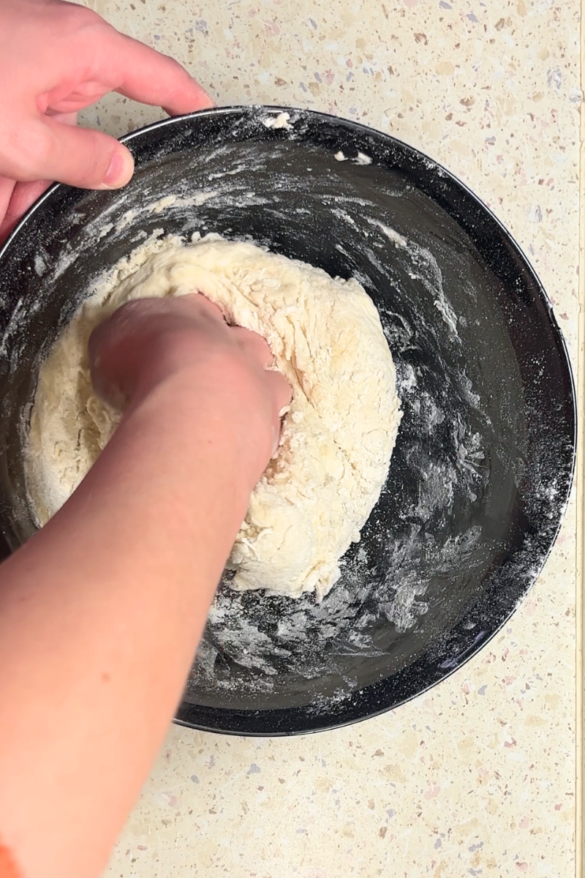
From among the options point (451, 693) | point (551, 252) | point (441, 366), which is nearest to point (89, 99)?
point (441, 366)

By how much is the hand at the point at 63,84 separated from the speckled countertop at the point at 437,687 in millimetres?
181

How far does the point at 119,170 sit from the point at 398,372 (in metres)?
0.39

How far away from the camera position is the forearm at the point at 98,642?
255 millimetres

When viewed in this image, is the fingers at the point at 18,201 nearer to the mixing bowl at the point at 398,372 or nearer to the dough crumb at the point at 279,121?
the mixing bowl at the point at 398,372

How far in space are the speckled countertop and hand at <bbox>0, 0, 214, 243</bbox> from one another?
181mm

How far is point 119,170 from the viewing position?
565mm

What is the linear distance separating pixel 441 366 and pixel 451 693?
16.1 inches

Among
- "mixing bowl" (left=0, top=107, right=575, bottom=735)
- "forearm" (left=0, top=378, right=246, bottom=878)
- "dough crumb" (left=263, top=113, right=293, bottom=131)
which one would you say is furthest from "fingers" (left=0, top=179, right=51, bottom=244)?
"forearm" (left=0, top=378, right=246, bottom=878)

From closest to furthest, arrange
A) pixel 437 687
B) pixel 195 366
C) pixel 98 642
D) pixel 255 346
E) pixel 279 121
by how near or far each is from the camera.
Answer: pixel 98 642 → pixel 195 366 → pixel 279 121 → pixel 255 346 → pixel 437 687

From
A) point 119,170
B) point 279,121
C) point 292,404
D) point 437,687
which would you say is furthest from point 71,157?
point 437,687

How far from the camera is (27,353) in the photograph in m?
0.69

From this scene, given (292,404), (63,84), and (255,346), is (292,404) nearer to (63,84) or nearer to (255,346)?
(255,346)

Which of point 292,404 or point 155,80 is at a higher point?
point 155,80

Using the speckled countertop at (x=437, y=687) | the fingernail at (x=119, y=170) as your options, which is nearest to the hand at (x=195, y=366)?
the fingernail at (x=119, y=170)
